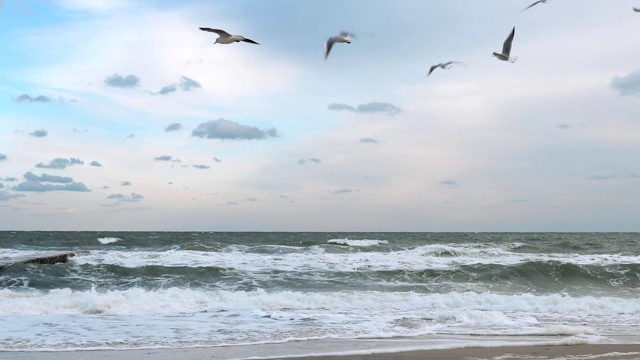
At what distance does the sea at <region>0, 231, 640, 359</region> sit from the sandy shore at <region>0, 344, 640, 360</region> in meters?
0.26

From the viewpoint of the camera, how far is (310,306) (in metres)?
12.6

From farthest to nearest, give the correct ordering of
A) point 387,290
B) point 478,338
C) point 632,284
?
point 632,284
point 387,290
point 478,338

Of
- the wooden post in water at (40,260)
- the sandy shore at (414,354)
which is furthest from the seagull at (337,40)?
the wooden post in water at (40,260)

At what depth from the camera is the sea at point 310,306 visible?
29.0 ft

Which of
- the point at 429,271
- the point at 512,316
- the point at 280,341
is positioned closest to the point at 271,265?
the point at 429,271

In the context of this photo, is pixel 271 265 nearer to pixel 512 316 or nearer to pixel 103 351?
pixel 512 316

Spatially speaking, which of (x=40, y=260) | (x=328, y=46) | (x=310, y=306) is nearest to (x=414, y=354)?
(x=328, y=46)

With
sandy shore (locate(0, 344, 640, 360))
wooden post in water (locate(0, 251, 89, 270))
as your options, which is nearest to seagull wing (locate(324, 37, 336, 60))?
sandy shore (locate(0, 344, 640, 360))

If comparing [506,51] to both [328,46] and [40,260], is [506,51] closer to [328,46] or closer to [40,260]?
[328,46]

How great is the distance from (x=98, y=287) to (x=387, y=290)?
7.06 meters

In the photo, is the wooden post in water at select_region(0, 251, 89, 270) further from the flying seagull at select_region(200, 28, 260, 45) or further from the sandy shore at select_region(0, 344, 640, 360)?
the flying seagull at select_region(200, 28, 260, 45)

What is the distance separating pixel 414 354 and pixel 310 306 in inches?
191

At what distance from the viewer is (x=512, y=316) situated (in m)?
11.3

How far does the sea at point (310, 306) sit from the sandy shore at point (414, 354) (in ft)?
0.85
